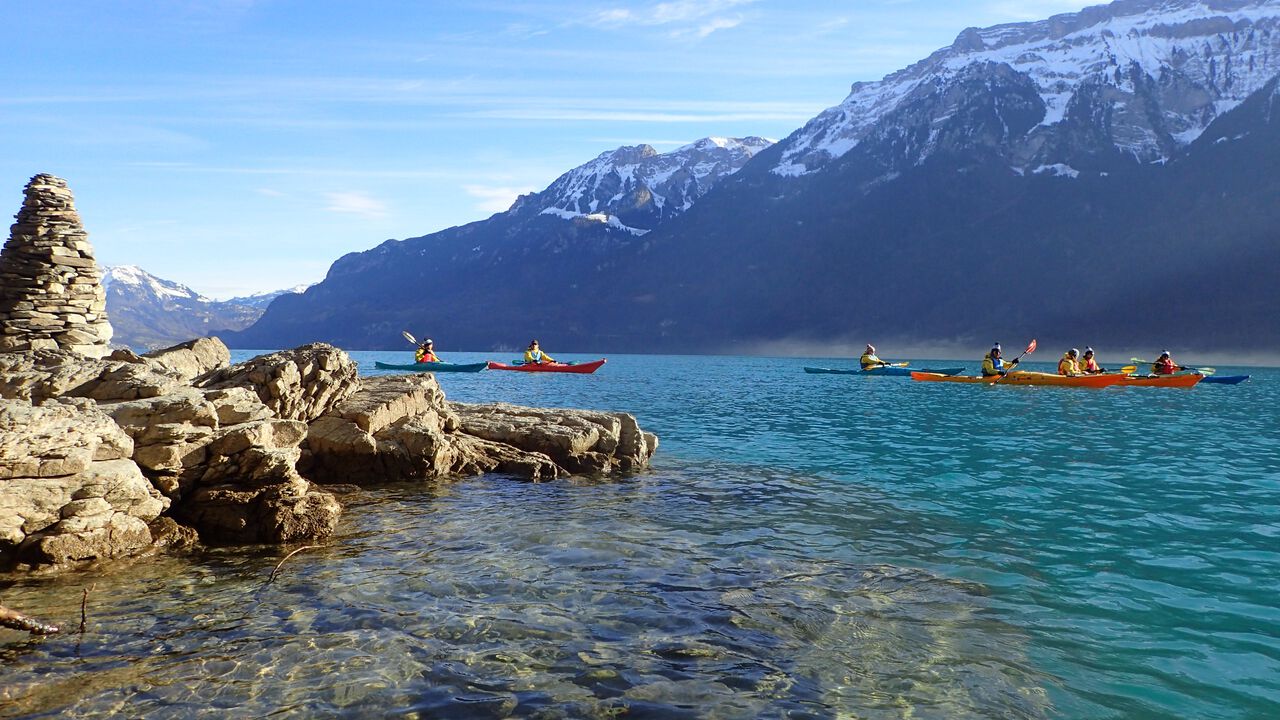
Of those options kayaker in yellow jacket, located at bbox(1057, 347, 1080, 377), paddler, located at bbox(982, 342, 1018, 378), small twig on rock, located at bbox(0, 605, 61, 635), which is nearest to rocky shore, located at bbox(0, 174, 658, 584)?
small twig on rock, located at bbox(0, 605, 61, 635)

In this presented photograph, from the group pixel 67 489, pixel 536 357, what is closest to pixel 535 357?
pixel 536 357

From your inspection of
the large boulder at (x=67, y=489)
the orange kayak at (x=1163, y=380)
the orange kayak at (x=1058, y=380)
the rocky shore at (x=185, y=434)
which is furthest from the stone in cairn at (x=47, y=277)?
the orange kayak at (x=1163, y=380)

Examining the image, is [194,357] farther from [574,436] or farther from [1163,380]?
[1163,380]

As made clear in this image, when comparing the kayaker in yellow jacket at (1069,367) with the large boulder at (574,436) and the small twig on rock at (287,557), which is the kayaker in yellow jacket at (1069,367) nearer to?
the large boulder at (574,436)

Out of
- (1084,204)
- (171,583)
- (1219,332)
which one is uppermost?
(1084,204)

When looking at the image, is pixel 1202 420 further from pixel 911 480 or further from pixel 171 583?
pixel 171 583

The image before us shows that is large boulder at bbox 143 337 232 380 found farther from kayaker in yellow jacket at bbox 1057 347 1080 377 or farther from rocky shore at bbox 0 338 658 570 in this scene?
kayaker in yellow jacket at bbox 1057 347 1080 377

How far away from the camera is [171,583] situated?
27.5ft

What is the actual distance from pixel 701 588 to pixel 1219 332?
173086 mm

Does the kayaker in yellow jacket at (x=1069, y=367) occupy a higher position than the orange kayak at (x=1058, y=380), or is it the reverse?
the kayaker in yellow jacket at (x=1069, y=367)

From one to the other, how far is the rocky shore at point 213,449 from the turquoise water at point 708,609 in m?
0.70

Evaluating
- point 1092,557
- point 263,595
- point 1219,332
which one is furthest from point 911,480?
point 1219,332

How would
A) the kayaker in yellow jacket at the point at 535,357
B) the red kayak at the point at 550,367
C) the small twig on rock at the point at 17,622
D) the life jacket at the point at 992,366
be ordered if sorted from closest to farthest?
the small twig on rock at the point at 17,622
the life jacket at the point at 992,366
the red kayak at the point at 550,367
the kayaker in yellow jacket at the point at 535,357

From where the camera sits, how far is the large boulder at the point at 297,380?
575 inches
